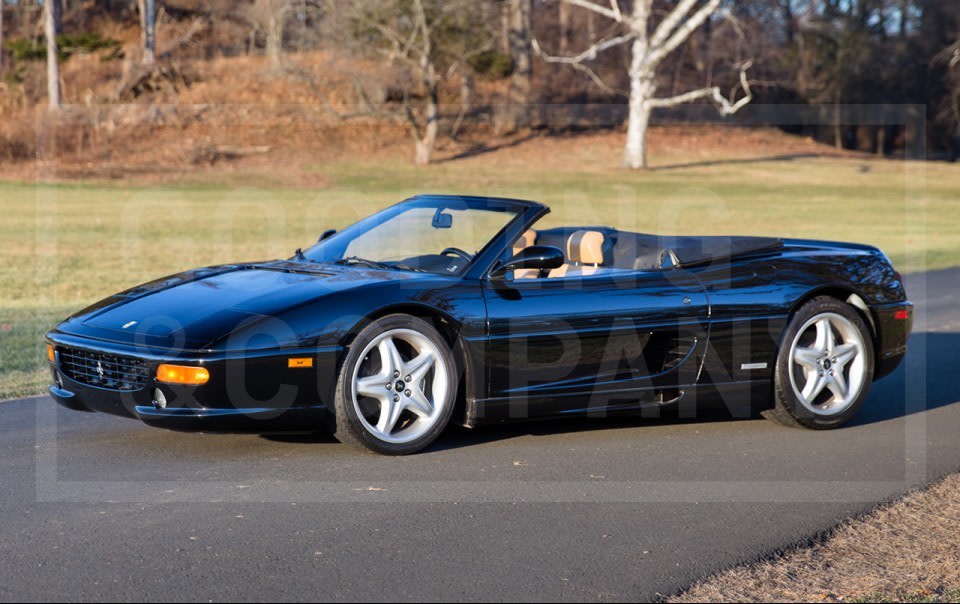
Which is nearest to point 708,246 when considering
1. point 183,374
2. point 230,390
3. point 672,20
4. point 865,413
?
point 865,413

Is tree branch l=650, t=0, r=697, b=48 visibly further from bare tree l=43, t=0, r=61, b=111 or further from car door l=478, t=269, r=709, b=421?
car door l=478, t=269, r=709, b=421

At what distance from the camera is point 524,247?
6.72 metres

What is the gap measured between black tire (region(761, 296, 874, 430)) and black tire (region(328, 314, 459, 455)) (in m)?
2.11

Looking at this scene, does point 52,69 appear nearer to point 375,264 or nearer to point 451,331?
point 375,264

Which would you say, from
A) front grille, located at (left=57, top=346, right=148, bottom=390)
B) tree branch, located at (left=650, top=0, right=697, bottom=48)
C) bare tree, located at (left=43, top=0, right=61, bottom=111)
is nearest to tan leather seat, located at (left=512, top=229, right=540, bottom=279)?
front grille, located at (left=57, top=346, right=148, bottom=390)

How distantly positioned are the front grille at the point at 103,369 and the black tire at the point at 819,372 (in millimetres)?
3595

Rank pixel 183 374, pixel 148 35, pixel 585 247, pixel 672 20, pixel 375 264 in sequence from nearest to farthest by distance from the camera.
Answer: pixel 183 374, pixel 375 264, pixel 585 247, pixel 672 20, pixel 148 35

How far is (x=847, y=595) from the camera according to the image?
424 cm

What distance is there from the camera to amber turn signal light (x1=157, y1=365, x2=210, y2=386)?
18.2 ft

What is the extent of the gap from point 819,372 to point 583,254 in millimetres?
1570

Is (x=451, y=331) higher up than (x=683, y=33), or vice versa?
(x=683, y=33)

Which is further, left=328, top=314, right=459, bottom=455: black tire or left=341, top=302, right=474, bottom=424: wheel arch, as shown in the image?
left=341, top=302, right=474, bottom=424: wheel arch

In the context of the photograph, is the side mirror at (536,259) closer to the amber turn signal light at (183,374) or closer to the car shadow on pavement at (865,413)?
the car shadow on pavement at (865,413)

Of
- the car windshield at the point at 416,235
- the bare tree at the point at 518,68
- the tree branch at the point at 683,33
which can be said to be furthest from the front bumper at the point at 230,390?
the bare tree at the point at 518,68
